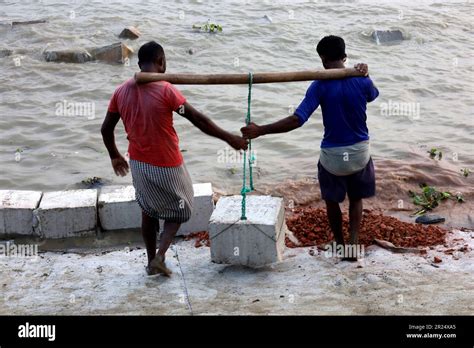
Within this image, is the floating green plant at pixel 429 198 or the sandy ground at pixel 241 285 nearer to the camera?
the sandy ground at pixel 241 285

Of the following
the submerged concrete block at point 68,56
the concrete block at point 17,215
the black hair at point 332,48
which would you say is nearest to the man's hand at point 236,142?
the black hair at point 332,48

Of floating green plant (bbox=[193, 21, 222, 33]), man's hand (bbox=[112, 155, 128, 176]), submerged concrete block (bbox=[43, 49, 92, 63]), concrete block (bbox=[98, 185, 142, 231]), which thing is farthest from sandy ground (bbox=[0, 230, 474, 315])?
floating green plant (bbox=[193, 21, 222, 33])

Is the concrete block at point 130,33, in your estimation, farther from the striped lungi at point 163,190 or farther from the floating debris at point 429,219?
the striped lungi at point 163,190

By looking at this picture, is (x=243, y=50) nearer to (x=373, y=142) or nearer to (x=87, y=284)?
(x=373, y=142)

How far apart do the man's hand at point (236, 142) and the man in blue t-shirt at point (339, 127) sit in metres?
0.07

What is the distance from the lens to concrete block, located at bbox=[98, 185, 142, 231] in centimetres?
583

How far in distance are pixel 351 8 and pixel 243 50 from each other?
16.3ft

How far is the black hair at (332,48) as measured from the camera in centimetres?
456

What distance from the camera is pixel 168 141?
4.47 metres

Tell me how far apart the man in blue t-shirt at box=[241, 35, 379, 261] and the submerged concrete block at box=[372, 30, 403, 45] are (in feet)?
32.0

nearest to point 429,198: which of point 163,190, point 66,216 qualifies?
point 163,190

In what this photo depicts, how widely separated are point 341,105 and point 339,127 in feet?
0.56
